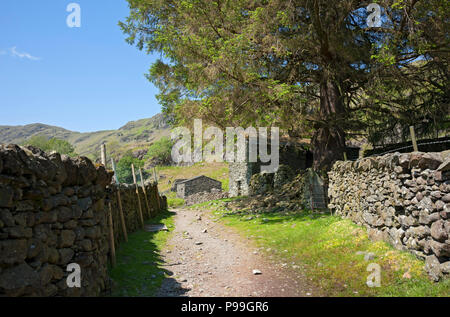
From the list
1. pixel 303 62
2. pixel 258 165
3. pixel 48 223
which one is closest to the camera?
pixel 48 223

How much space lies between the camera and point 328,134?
14469mm

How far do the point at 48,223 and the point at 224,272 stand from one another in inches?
165

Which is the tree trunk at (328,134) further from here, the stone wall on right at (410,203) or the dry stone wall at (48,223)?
the dry stone wall at (48,223)

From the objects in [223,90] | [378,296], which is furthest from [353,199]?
[223,90]

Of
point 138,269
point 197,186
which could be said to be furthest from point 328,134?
point 197,186

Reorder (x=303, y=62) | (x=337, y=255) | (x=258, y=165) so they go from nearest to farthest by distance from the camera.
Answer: (x=337, y=255) → (x=303, y=62) → (x=258, y=165)

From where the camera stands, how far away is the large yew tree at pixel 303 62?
1198 cm

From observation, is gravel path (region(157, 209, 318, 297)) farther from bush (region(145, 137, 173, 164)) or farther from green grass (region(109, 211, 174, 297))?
bush (region(145, 137, 173, 164))

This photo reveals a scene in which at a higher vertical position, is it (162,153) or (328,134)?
(162,153)

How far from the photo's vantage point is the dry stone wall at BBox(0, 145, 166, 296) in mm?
3219

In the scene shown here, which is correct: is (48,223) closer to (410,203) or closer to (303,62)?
(410,203)

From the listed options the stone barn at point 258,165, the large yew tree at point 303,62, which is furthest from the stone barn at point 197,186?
the large yew tree at point 303,62

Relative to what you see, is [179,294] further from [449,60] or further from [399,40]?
[449,60]

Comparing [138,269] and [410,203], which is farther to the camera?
[138,269]
